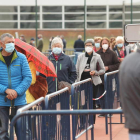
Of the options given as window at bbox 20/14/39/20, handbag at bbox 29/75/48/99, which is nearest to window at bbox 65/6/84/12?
window at bbox 20/14/39/20

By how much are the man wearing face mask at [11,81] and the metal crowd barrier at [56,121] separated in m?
0.52

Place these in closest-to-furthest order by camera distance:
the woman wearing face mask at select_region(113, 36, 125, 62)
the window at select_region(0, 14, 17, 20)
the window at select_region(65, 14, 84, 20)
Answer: the woman wearing face mask at select_region(113, 36, 125, 62) → the window at select_region(65, 14, 84, 20) → the window at select_region(0, 14, 17, 20)

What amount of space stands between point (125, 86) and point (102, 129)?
529cm

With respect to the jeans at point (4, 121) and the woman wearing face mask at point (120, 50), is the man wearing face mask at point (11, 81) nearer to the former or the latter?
the jeans at point (4, 121)

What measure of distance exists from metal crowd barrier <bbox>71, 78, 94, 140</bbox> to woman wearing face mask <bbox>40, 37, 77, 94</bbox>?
0.33 m

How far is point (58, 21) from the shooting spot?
3092cm

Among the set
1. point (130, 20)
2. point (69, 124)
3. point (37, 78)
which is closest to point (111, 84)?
point (37, 78)

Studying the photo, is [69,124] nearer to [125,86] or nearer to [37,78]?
[37,78]

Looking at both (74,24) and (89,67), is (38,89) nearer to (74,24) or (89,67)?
(89,67)

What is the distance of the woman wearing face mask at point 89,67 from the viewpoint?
32.8 ft

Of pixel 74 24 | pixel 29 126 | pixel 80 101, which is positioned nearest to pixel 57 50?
pixel 80 101

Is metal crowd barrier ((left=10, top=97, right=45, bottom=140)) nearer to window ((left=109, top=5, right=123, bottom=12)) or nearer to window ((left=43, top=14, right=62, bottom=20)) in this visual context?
window ((left=43, top=14, right=62, bottom=20))

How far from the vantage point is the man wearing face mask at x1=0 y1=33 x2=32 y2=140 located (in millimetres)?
6848

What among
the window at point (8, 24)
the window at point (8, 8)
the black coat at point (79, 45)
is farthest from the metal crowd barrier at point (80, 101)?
the window at point (8, 8)
